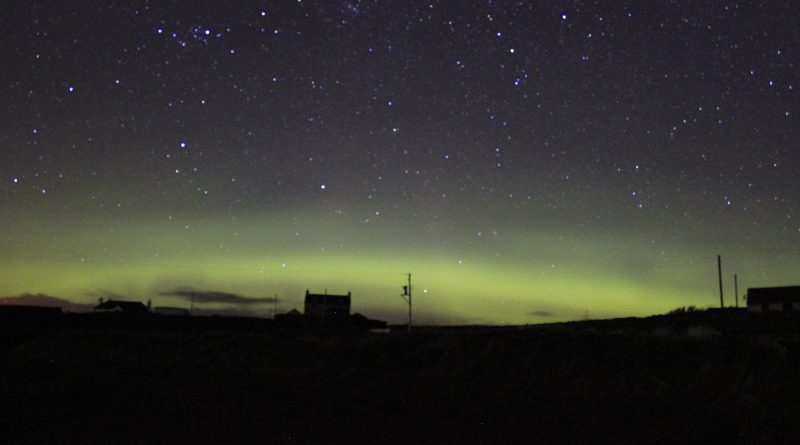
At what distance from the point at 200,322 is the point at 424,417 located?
58597 mm

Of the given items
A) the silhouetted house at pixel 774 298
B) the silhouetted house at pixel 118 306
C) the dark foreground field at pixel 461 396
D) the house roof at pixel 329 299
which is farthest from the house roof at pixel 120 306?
the silhouetted house at pixel 774 298

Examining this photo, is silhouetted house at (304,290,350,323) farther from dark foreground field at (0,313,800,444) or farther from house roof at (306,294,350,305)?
dark foreground field at (0,313,800,444)

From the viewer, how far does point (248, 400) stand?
18.3 metres

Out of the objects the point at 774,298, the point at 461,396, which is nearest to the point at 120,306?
the point at 774,298

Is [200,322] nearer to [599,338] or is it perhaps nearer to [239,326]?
[239,326]

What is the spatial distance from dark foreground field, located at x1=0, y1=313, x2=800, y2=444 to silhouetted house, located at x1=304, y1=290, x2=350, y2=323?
199ft

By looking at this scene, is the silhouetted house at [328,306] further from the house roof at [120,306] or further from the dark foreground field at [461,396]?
the dark foreground field at [461,396]

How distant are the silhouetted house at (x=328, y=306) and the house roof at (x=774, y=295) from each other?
153ft

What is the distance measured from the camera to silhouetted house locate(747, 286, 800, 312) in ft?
217

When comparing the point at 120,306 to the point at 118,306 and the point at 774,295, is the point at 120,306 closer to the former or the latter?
the point at 118,306

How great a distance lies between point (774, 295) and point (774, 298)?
678mm

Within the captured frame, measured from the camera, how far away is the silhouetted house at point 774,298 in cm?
6609

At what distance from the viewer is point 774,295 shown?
68.0 meters

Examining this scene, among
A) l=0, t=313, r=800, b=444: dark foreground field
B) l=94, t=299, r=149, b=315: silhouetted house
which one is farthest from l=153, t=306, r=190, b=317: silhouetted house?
l=0, t=313, r=800, b=444: dark foreground field
